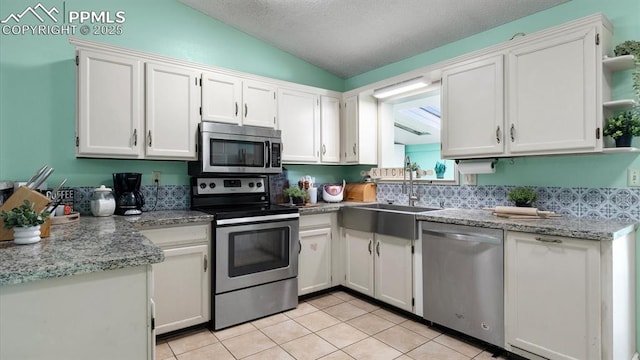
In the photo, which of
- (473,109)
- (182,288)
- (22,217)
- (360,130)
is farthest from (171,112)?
(473,109)

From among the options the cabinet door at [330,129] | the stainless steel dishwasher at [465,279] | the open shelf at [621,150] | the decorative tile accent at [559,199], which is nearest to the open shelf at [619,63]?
the open shelf at [621,150]

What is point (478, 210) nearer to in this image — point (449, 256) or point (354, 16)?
point (449, 256)

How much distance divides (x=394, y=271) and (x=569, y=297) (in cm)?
124

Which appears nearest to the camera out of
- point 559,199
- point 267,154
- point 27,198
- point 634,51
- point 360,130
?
point 27,198

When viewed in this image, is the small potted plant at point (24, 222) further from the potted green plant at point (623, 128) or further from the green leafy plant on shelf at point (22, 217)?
the potted green plant at point (623, 128)

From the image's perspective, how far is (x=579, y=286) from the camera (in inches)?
71.2

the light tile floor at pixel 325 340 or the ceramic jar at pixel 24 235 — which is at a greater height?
the ceramic jar at pixel 24 235

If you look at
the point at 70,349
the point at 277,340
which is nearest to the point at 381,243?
the point at 277,340

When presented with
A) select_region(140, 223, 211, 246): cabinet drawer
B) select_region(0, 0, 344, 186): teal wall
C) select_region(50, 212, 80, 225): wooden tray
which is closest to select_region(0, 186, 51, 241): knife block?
select_region(50, 212, 80, 225): wooden tray

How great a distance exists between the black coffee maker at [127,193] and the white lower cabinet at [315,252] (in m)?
1.40

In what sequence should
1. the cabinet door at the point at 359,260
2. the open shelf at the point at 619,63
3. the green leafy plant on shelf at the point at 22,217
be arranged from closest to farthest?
the green leafy plant on shelf at the point at 22,217 → the open shelf at the point at 619,63 → the cabinet door at the point at 359,260

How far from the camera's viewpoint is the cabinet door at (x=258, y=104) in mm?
3063

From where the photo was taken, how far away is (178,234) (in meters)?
2.42

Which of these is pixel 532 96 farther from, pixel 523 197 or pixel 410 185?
pixel 410 185
